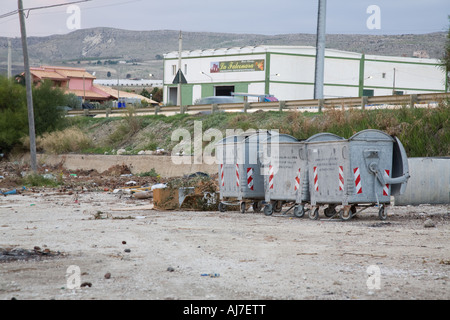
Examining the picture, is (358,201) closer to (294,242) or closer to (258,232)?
(258,232)

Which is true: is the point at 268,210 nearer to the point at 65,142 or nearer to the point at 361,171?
the point at 361,171

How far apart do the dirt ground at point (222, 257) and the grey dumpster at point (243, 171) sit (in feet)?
4.84

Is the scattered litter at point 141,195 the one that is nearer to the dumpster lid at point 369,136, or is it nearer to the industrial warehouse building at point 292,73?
the dumpster lid at point 369,136

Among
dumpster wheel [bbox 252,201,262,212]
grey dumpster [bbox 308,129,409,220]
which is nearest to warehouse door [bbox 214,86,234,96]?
dumpster wheel [bbox 252,201,262,212]

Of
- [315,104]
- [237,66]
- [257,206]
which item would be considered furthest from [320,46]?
[237,66]

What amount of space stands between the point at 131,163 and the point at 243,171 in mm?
15936

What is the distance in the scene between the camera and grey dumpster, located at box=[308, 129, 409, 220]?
13.6 meters

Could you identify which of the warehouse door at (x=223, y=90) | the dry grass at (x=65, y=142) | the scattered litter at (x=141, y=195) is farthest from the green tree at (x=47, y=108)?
the scattered litter at (x=141, y=195)

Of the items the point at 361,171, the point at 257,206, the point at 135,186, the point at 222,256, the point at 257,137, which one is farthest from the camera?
the point at 135,186

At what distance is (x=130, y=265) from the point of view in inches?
313

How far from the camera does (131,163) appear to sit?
31484 millimetres

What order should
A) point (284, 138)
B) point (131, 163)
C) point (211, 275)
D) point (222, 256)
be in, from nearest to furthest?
point (211, 275)
point (222, 256)
point (284, 138)
point (131, 163)

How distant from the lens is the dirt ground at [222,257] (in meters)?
6.41
